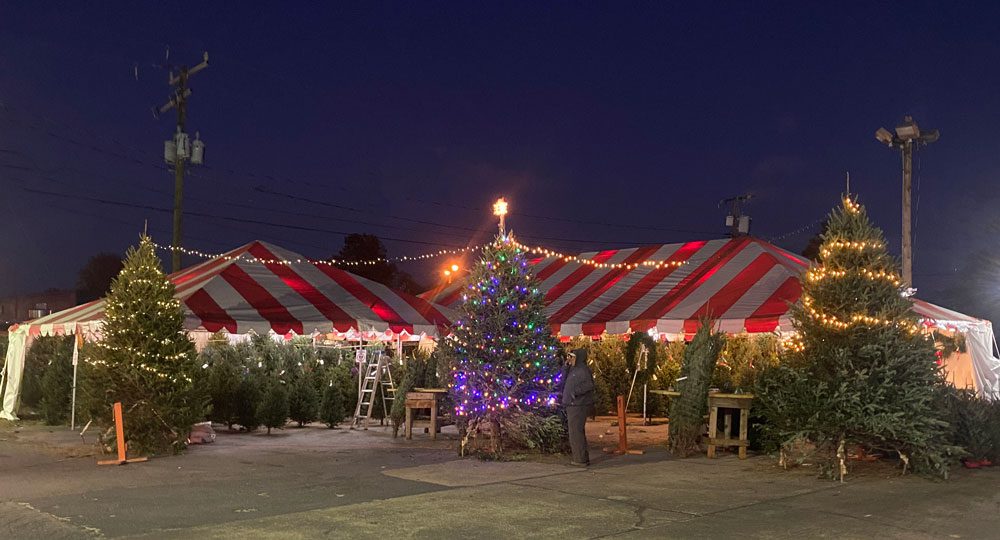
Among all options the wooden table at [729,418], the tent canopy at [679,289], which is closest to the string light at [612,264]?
the tent canopy at [679,289]

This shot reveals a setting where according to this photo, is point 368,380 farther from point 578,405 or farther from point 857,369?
point 857,369

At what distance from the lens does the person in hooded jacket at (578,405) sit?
12156 millimetres

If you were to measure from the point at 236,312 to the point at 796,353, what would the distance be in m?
9.86

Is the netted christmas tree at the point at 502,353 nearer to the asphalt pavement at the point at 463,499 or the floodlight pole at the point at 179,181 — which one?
the asphalt pavement at the point at 463,499

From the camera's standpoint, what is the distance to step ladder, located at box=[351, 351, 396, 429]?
18.6 m

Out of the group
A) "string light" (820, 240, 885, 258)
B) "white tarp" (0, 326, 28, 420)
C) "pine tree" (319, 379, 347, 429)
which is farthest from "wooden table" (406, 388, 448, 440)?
"white tarp" (0, 326, 28, 420)

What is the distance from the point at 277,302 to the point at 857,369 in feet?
35.1

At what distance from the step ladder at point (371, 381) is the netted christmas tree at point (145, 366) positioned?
546 centimetres

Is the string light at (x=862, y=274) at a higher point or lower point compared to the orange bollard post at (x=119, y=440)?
higher

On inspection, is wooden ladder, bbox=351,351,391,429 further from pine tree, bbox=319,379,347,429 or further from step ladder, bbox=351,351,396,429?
pine tree, bbox=319,379,347,429

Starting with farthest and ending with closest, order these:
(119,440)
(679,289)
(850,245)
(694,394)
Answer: (679,289), (694,394), (119,440), (850,245)

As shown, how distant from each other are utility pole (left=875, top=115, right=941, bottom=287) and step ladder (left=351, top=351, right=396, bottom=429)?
10939 millimetres

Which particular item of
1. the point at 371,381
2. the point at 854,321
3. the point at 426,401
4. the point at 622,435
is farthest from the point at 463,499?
the point at 371,381

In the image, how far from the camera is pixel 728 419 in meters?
13.1
